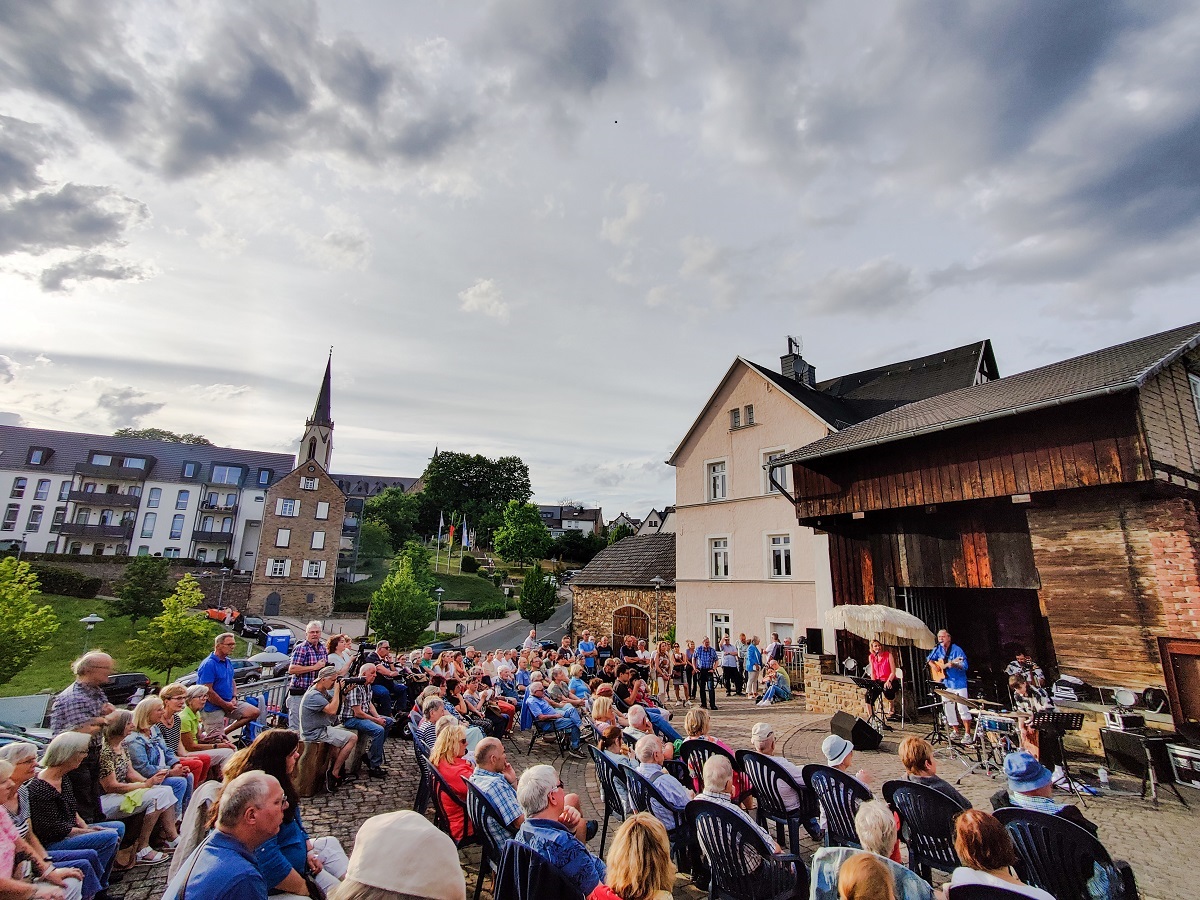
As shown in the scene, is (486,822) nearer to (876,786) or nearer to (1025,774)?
(1025,774)

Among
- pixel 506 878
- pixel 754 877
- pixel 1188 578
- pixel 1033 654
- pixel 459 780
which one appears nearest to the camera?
pixel 506 878

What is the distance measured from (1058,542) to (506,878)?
12.2 m

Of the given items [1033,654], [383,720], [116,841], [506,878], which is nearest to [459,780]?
[506,878]

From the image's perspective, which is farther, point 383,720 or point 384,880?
point 383,720

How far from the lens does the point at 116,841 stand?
411 centimetres

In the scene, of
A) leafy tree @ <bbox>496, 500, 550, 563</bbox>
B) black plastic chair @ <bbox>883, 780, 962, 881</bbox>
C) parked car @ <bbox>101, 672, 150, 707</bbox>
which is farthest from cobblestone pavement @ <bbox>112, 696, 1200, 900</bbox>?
leafy tree @ <bbox>496, 500, 550, 563</bbox>

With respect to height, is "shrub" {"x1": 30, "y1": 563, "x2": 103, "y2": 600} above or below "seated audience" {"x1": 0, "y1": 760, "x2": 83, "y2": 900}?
above

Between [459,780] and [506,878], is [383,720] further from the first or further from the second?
[506,878]

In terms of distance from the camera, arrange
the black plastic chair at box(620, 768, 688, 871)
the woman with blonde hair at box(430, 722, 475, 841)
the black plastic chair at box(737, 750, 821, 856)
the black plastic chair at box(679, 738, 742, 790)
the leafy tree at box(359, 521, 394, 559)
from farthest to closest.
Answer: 1. the leafy tree at box(359, 521, 394, 559)
2. the black plastic chair at box(679, 738, 742, 790)
3. the black plastic chair at box(737, 750, 821, 856)
4. the woman with blonde hair at box(430, 722, 475, 841)
5. the black plastic chair at box(620, 768, 688, 871)

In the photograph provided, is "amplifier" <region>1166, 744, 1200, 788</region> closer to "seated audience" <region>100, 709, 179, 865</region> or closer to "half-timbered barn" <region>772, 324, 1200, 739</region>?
"half-timbered barn" <region>772, 324, 1200, 739</region>

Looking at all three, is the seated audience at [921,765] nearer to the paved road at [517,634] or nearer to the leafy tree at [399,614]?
the leafy tree at [399,614]

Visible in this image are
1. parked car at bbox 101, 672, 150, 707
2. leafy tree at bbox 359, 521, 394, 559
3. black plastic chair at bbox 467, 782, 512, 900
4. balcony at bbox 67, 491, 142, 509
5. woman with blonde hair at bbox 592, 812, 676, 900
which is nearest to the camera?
woman with blonde hair at bbox 592, 812, 676, 900

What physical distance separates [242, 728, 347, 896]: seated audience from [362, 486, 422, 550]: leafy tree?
66.7 meters

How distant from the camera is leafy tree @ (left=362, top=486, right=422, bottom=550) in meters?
66.8
